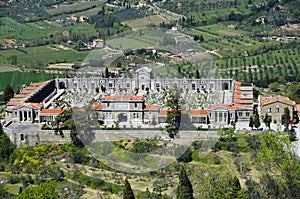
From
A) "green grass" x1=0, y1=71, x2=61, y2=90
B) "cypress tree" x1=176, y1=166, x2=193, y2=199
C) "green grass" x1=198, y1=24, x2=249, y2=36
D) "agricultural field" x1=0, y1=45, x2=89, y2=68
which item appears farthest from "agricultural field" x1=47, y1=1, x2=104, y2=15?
"cypress tree" x1=176, y1=166, x2=193, y2=199

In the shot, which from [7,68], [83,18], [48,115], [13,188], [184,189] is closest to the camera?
[184,189]

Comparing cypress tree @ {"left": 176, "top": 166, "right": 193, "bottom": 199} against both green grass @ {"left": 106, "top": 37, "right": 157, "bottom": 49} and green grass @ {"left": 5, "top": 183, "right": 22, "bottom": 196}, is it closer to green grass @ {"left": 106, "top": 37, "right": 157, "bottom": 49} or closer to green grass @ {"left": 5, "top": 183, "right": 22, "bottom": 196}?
green grass @ {"left": 5, "top": 183, "right": 22, "bottom": 196}

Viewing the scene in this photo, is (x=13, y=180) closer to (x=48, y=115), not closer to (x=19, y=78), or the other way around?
(x=48, y=115)

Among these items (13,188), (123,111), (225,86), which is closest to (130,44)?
(225,86)

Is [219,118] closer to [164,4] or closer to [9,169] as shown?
[9,169]

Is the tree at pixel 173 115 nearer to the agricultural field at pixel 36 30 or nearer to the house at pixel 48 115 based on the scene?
the house at pixel 48 115

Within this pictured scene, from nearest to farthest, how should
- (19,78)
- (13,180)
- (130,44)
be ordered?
(13,180), (130,44), (19,78)

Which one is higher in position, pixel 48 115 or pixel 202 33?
pixel 202 33

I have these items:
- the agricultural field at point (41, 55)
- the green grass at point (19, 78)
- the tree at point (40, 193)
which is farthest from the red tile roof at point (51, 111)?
the agricultural field at point (41, 55)
